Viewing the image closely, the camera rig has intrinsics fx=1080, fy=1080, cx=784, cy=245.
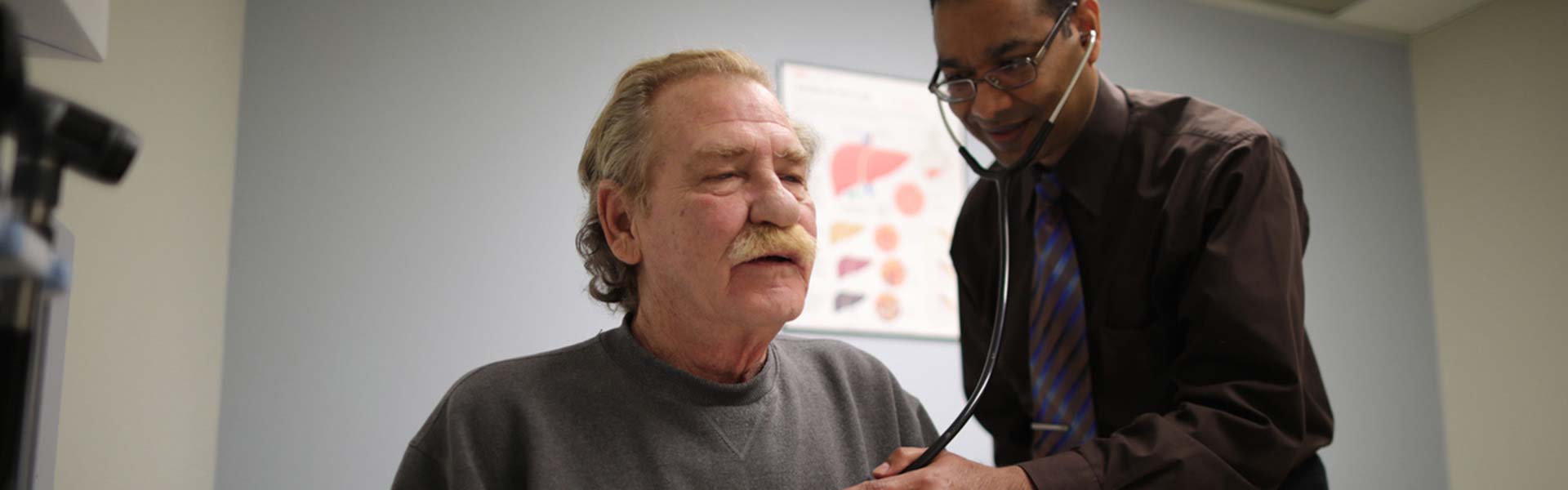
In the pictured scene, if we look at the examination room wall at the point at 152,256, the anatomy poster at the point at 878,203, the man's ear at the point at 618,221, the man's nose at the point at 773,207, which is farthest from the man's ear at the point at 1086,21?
the anatomy poster at the point at 878,203

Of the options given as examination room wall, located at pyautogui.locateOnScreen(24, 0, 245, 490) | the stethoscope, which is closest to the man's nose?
the stethoscope

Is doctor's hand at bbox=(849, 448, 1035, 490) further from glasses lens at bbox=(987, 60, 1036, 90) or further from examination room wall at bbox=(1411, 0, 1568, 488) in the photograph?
examination room wall at bbox=(1411, 0, 1568, 488)

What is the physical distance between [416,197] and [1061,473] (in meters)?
1.94

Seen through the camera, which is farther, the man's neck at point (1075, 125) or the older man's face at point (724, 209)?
the man's neck at point (1075, 125)

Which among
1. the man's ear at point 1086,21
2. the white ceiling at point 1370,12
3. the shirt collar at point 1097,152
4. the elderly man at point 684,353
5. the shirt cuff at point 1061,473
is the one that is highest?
the white ceiling at point 1370,12

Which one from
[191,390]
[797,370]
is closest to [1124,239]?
[797,370]

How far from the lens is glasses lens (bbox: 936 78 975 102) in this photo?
58.4 inches

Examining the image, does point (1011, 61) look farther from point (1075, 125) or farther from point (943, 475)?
point (943, 475)

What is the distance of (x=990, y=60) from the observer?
4.74 feet

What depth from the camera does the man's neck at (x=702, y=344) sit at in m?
1.24

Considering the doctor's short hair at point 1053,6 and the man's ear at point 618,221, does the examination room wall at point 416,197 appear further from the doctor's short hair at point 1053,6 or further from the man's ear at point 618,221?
the doctor's short hair at point 1053,6

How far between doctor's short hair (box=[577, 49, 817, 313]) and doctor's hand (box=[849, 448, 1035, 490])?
396 mm

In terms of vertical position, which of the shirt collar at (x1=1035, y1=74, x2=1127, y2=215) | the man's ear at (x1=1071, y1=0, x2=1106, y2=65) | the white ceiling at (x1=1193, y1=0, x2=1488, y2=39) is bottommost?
the shirt collar at (x1=1035, y1=74, x2=1127, y2=215)

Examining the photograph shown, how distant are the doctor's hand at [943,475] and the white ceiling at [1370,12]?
3071 millimetres
